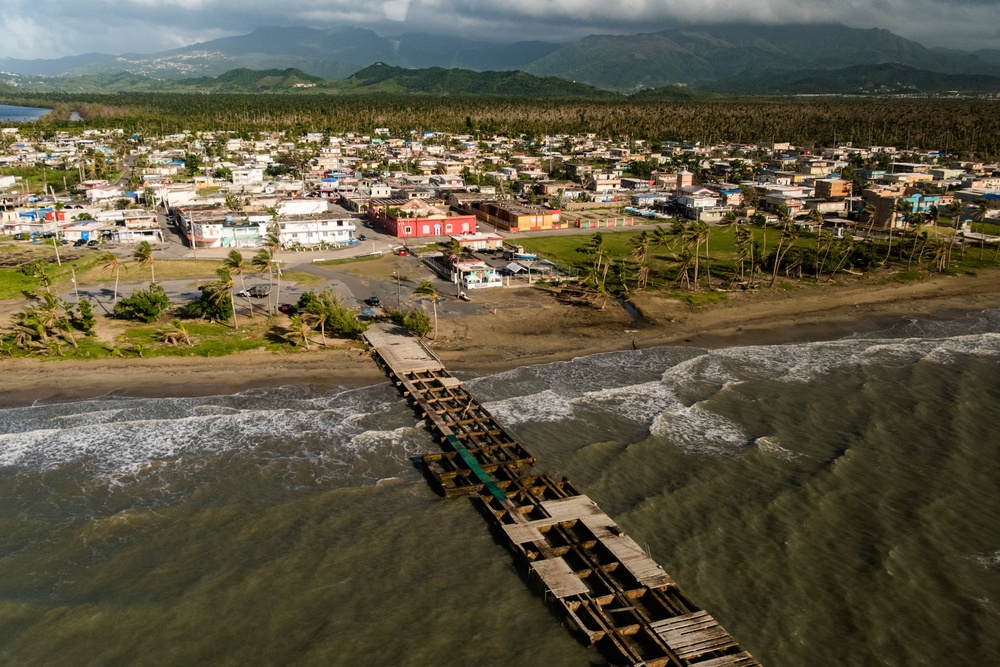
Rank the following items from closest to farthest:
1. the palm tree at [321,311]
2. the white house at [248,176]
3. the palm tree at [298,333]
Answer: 1. the palm tree at [298,333]
2. the palm tree at [321,311]
3. the white house at [248,176]

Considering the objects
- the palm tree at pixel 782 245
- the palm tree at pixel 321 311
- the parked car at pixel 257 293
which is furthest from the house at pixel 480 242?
the palm tree at pixel 782 245

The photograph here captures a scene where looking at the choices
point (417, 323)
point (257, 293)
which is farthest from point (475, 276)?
point (257, 293)

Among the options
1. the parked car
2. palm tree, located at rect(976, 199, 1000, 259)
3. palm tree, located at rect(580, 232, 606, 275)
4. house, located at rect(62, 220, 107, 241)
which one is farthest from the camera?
palm tree, located at rect(976, 199, 1000, 259)

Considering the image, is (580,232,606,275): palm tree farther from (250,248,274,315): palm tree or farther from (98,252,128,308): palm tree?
(98,252,128,308): palm tree

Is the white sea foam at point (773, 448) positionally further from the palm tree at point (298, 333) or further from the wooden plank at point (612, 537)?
the palm tree at point (298, 333)

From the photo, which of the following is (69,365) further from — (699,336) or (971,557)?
(971,557)

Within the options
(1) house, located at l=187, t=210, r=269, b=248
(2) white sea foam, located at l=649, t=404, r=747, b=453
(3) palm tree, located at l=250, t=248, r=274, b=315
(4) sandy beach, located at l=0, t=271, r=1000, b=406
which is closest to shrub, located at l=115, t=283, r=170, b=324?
(4) sandy beach, located at l=0, t=271, r=1000, b=406

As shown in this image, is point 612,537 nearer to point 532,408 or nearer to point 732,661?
point 732,661

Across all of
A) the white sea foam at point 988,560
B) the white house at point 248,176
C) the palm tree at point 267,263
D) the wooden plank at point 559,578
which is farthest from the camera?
the white house at point 248,176

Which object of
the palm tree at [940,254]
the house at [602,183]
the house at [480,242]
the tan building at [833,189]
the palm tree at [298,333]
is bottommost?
the palm tree at [298,333]
